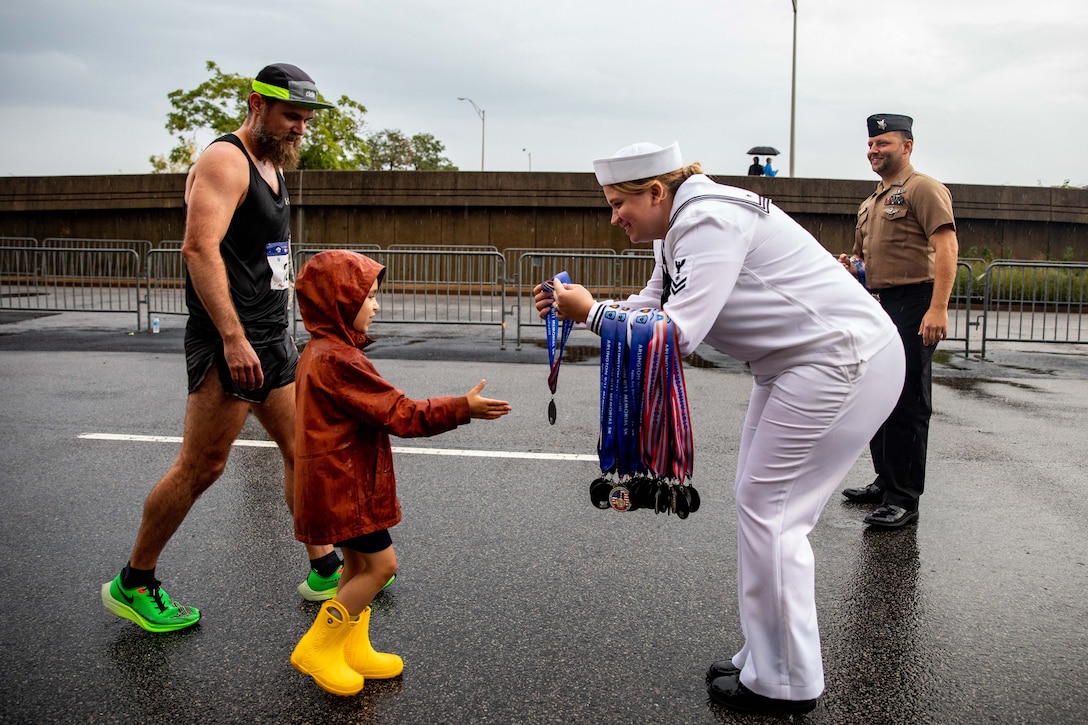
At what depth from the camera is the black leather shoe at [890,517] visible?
4699 millimetres

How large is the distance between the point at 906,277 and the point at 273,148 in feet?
10.7

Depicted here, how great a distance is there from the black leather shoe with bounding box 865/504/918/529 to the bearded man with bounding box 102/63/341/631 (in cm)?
270

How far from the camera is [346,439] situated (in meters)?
2.94

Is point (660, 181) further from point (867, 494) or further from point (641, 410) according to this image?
point (867, 494)

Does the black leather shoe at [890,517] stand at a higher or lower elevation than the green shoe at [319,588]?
higher

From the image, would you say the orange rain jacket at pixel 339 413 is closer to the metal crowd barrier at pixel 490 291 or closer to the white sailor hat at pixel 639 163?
the white sailor hat at pixel 639 163

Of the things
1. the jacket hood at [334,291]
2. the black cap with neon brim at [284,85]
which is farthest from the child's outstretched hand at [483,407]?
the black cap with neon brim at [284,85]

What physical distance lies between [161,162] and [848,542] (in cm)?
4985

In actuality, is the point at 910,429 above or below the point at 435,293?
below

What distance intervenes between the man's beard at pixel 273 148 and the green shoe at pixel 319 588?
159cm

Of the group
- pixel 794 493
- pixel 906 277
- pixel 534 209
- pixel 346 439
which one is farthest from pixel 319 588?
pixel 534 209

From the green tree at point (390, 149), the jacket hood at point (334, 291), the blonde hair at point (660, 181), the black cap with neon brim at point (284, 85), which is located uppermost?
the green tree at point (390, 149)

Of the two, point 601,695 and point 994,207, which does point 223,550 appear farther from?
point 994,207

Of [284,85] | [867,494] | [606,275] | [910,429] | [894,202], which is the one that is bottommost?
[867,494]
